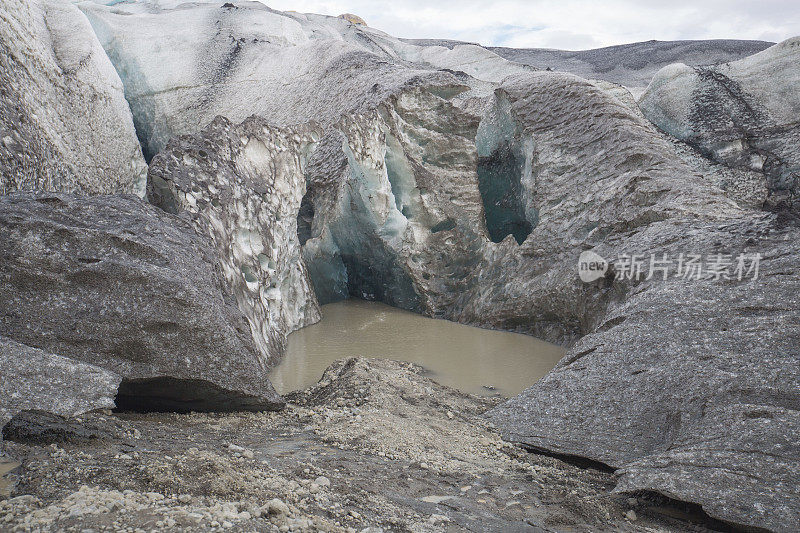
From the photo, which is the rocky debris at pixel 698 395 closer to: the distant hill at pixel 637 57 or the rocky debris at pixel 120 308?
the rocky debris at pixel 120 308

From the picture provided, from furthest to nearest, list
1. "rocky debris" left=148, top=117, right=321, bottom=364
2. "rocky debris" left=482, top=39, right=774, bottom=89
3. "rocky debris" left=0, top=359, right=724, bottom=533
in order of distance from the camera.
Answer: "rocky debris" left=482, top=39, right=774, bottom=89, "rocky debris" left=148, top=117, right=321, bottom=364, "rocky debris" left=0, top=359, right=724, bottom=533

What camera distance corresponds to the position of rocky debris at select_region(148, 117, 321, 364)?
4543 mm

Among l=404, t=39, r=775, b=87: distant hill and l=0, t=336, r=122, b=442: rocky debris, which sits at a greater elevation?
l=404, t=39, r=775, b=87: distant hill

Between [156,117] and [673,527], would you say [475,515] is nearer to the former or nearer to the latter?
[673,527]

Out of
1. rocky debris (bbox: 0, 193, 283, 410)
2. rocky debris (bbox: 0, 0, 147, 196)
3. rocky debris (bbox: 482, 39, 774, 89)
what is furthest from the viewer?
rocky debris (bbox: 482, 39, 774, 89)

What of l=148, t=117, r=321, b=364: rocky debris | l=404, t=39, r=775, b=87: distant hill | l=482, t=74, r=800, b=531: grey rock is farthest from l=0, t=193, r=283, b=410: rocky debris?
l=404, t=39, r=775, b=87: distant hill

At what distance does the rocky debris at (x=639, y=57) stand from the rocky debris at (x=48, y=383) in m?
14.5

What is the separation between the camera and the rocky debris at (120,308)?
111 inches

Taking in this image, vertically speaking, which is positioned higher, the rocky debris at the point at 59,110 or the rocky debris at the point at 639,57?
the rocky debris at the point at 639,57

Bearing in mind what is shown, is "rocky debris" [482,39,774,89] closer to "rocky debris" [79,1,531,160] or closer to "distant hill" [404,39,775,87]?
"distant hill" [404,39,775,87]

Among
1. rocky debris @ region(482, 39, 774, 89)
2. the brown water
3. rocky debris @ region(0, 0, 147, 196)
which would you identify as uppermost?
rocky debris @ region(482, 39, 774, 89)

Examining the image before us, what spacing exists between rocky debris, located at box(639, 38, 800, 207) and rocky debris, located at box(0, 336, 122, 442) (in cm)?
750

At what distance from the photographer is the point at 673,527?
2.28 m

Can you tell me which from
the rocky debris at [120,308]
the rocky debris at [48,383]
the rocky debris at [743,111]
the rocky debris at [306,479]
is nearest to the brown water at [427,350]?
the rocky debris at [306,479]
